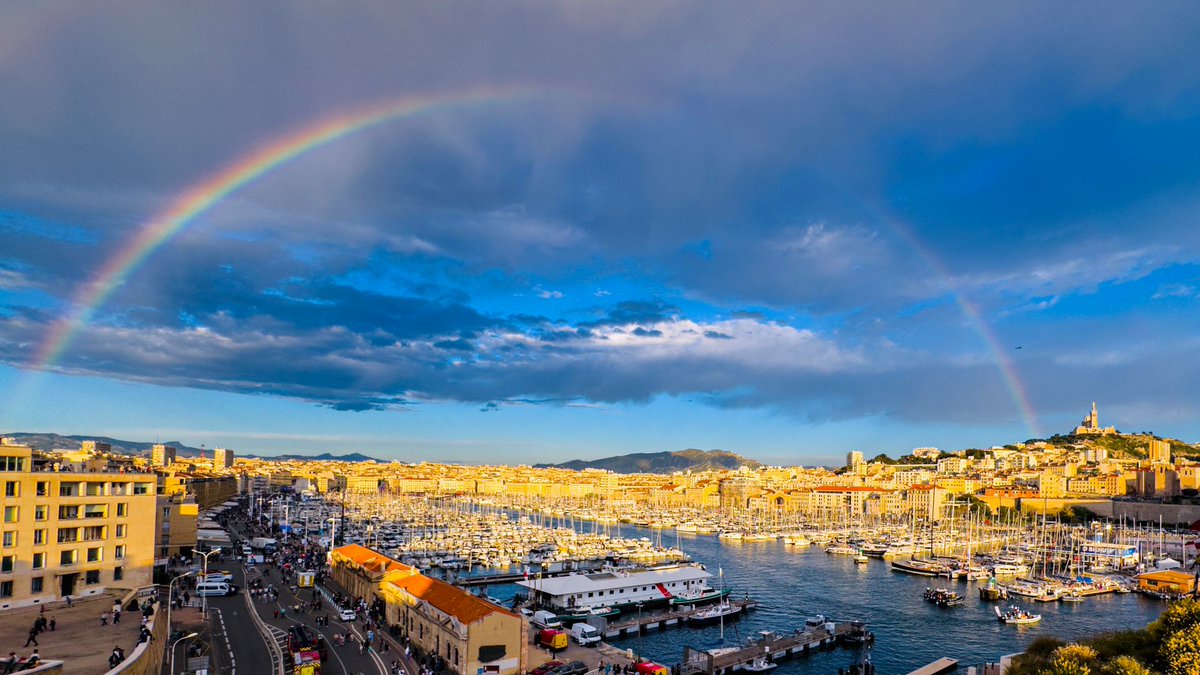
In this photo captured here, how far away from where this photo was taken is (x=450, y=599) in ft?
69.2

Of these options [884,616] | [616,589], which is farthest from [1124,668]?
[884,616]

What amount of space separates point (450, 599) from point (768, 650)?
12.8m

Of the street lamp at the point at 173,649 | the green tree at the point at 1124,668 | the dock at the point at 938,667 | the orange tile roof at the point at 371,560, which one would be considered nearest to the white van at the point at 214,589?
the orange tile roof at the point at 371,560

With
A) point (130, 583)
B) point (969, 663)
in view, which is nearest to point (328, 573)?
point (130, 583)

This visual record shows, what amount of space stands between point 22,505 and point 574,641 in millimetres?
16885

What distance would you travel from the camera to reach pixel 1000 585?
4409 cm

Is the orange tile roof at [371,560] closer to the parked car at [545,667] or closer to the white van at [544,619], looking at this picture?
the white van at [544,619]

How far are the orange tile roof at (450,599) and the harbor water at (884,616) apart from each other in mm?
9604

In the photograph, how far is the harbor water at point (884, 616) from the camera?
29.2 m

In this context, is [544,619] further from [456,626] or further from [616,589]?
[456,626]

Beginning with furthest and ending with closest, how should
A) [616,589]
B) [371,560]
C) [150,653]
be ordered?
[616,589]
[371,560]
[150,653]

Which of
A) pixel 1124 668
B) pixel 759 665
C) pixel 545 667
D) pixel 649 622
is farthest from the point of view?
pixel 649 622

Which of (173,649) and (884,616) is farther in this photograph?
(884,616)

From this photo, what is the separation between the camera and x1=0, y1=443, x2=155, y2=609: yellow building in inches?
783
